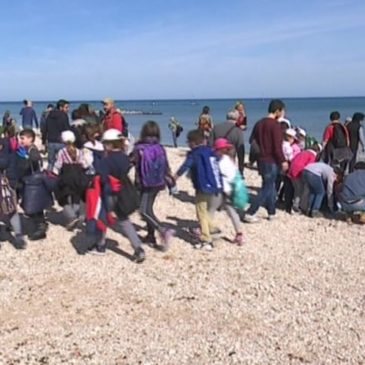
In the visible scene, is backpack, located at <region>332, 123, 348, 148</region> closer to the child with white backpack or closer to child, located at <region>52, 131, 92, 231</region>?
the child with white backpack

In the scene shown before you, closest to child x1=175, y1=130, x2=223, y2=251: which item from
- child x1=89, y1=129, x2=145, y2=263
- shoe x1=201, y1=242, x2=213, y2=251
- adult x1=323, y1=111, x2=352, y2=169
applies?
shoe x1=201, y1=242, x2=213, y2=251

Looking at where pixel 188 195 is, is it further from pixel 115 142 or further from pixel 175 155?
pixel 175 155

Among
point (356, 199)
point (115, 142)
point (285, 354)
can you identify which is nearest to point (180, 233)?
point (115, 142)

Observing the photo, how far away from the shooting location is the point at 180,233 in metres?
7.76

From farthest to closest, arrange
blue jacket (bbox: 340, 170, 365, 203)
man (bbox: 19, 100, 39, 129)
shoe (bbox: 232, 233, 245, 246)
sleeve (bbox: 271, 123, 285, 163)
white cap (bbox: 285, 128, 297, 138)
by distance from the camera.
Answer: man (bbox: 19, 100, 39, 129)
white cap (bbox: 285, 128, 297, 138)
blue jacket (bbox: 340, 170, 365, 203)
sleeve (bbox: 271, 123, 285, 163)
shoe (bbox: 232, 233, 245, 246)

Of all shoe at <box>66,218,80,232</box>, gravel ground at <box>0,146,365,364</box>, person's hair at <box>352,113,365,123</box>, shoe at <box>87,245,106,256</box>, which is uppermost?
person's hair at <box>352,113,365,123</box>

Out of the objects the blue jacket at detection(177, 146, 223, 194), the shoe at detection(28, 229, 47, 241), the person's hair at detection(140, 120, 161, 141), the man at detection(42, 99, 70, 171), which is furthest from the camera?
the man at detection(42, 99, 70, 171)

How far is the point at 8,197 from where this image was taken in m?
6.58

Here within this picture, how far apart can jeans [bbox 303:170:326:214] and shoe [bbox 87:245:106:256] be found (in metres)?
3.63

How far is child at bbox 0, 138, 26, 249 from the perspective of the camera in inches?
259

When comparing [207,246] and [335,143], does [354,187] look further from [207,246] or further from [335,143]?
[207,246]

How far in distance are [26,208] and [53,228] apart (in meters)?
0.87

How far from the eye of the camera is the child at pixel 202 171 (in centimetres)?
666

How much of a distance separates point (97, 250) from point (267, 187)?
9.24 ft
